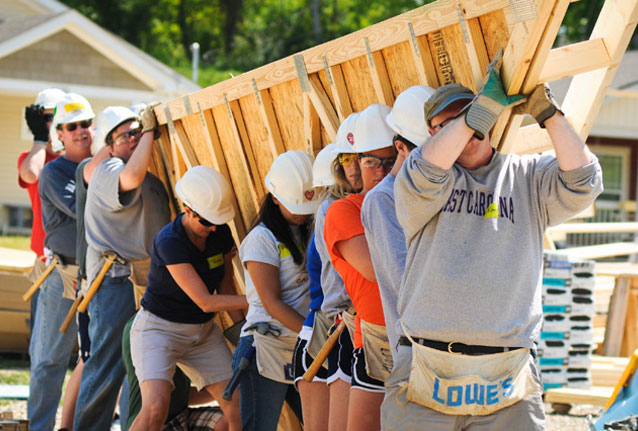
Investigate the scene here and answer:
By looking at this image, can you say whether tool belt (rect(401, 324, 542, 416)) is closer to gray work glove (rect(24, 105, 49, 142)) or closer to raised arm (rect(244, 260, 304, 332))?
raised arm (rect(244, 260, 304, 332))

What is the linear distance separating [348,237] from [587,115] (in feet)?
5.16

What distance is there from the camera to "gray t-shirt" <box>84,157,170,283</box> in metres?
6.29

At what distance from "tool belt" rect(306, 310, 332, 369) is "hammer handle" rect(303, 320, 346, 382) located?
0.06 metres

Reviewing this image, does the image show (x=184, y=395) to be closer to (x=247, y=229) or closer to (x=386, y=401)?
(x=247, y=229)

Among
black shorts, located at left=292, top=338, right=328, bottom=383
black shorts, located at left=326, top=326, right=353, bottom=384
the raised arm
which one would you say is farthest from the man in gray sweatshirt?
the raised arm

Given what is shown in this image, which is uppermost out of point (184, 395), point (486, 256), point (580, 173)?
point (580, 173)

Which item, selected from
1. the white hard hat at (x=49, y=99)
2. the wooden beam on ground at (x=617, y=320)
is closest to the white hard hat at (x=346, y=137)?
the white hard hat at (x=49, y=99)

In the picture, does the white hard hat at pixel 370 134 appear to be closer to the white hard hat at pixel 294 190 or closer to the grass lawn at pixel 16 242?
the white hard hat at pixel 294 190

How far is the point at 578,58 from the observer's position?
395 cm

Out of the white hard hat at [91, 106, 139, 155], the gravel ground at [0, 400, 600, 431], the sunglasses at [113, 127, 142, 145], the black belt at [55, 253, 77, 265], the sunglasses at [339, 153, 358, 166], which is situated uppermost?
the white hard hat at [91, 106, 139, 155]

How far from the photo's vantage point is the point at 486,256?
3160 millimetres

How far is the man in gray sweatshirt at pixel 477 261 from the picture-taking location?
315cm

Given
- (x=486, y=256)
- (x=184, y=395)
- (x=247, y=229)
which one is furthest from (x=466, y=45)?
(x=184, y=395)

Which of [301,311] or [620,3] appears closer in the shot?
[620,3]
